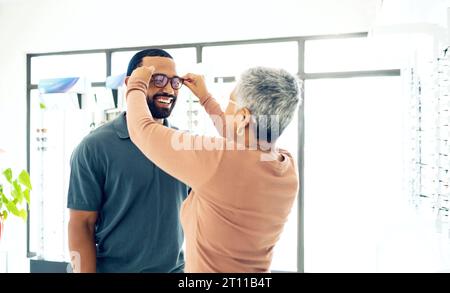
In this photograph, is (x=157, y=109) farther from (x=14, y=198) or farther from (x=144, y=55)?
(x=14, y=198)

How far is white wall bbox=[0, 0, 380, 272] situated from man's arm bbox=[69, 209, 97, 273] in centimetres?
231

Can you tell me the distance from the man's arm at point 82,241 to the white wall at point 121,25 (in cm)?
231

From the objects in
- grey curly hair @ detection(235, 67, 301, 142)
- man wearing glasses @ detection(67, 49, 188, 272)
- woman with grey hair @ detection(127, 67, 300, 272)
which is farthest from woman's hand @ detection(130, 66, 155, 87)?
grey curly hair @ detection(235, 67, 301, 142)

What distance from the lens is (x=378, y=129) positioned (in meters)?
2.91

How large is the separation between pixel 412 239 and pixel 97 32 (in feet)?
9.66

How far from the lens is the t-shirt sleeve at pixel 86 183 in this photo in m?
0.97

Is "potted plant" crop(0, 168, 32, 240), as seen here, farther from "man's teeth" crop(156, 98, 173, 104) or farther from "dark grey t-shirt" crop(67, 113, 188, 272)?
"man's teeth" crop(156, 98, 173, 104)

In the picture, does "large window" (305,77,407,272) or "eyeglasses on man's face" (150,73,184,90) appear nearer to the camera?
"eyeglasses on man's face" (150,73,184,90)

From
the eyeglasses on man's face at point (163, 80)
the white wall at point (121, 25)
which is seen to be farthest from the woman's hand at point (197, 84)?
the white wall at point (121, 25)

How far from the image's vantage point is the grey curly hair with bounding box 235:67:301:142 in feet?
2.61

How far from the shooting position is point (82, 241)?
986mm

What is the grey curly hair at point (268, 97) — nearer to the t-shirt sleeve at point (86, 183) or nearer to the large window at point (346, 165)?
the t-shirt sleeve at point (86, 183)
